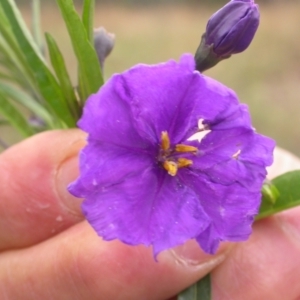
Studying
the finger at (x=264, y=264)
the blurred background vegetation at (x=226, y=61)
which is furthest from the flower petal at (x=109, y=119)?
the blurred background vegetation at (x=226, y=61)

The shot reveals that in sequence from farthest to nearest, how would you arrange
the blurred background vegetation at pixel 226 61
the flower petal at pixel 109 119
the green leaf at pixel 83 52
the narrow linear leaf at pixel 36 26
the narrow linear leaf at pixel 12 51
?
the blurred background vegetation at pixel 226 61 < the narrow linear leaf at pixel 36 26 < the narrow linear leaf at pixel 12 51 < the green leaf at pixel 83 52 < the flower petal at pixel 109 119

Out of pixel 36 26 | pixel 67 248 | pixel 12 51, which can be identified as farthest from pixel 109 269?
pixel 36 26

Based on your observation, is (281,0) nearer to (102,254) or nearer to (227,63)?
(227,63)

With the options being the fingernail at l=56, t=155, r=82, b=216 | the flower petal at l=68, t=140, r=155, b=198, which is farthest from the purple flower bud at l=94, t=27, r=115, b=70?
the flower petal at l=68, t=140, r=155, b=198

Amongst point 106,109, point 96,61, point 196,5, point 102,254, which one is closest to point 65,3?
point 96,61

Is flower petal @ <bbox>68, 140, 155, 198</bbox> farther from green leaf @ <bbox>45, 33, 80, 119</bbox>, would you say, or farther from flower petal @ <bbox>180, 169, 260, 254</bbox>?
green leaf @ <bbox>45, 33, 80, 119</bbox>

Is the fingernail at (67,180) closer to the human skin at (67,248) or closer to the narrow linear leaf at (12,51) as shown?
the human skin at (67,248)
